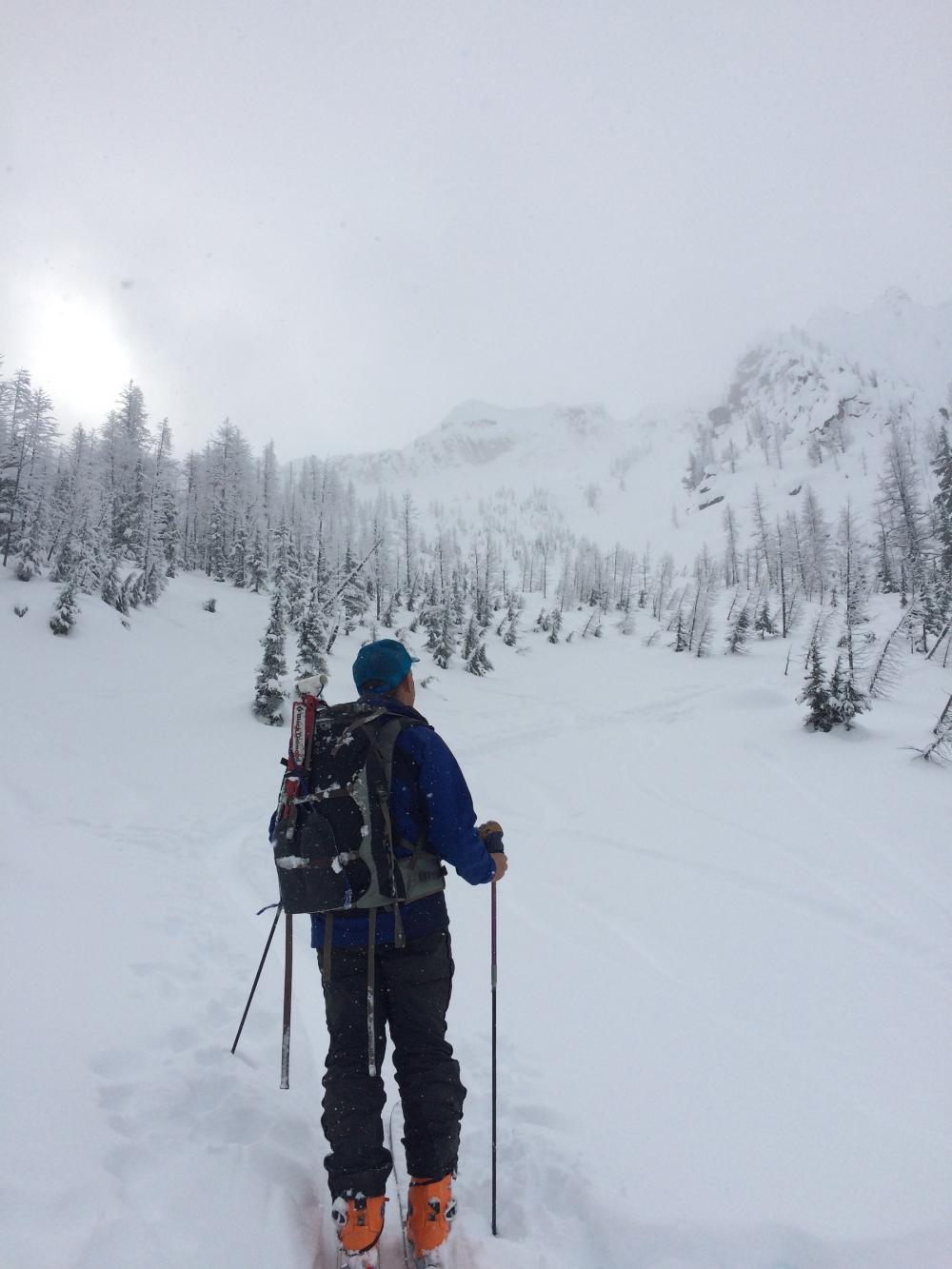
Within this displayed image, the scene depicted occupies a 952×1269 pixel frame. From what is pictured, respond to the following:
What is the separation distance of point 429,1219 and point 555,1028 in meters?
2.73

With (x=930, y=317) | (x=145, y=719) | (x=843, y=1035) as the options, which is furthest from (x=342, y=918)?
(x=930, y=317)

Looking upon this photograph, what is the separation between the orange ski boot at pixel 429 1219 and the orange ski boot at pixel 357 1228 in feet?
0.58

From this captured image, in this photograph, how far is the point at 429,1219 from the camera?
2527 millimetres

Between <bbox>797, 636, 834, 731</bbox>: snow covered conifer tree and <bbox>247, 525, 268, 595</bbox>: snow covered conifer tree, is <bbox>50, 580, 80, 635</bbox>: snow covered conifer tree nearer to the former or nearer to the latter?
<bbox>247, 525, 268, 595</bbox>: snow covered conifer tree

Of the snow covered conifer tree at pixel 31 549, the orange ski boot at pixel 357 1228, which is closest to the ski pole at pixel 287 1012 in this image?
the orange ski boot at pixel 357 1228

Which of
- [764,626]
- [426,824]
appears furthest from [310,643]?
[764,626]

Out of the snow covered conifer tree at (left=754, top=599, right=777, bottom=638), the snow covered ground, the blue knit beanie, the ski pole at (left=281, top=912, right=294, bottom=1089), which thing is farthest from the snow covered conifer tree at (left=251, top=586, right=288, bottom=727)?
the snow covered conifer tree at (left=754, top=599, right=777, bottom=638)

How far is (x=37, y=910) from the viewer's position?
4.98 metres

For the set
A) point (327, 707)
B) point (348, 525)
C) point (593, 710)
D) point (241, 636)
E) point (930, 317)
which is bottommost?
point (593, 710)

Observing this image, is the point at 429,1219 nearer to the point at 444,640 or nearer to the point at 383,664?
the point at 383,664

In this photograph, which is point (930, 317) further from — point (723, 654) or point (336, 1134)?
point (336, 1134)

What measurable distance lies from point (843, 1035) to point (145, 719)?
17236mm

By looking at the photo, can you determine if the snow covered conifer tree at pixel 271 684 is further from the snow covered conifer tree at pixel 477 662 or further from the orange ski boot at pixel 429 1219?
the orange ski boot at pixel 429 1219

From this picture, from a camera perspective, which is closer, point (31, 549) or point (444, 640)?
point (31, 549)
